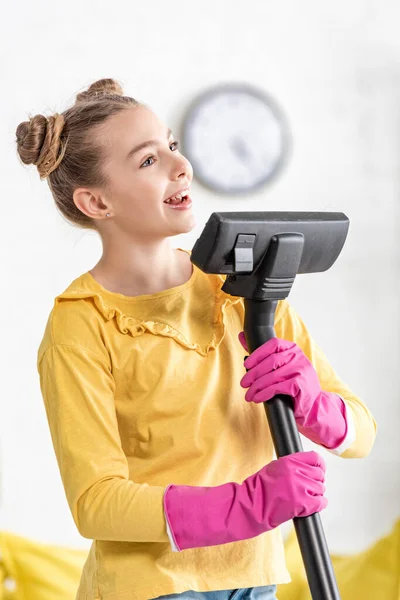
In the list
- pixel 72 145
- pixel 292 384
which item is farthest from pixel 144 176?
pixel 292 384

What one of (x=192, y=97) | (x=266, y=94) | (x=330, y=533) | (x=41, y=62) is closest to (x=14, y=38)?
(x=41, y=62)

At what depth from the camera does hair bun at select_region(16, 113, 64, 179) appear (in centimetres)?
148

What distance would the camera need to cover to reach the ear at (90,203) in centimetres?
145

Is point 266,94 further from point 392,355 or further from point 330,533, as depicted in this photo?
point 330,533

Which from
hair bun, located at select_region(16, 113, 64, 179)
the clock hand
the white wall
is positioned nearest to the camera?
hair bun, located at select_region(16, 113, 64, 179)

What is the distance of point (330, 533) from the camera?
2.99 m

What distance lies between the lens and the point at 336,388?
1489mm

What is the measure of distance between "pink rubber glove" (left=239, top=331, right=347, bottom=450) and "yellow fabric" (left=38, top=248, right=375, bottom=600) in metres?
0.09

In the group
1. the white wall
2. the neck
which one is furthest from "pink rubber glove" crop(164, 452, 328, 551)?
the white wall

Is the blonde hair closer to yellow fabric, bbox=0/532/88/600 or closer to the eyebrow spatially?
the eyebrow

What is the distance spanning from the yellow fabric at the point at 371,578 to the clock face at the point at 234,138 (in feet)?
3.78

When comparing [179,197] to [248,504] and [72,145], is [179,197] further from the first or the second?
[248,504]

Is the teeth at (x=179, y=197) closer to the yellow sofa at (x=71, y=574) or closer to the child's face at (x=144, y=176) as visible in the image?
the child's face at (x=144, y=176)

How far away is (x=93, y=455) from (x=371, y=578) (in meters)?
1.38
